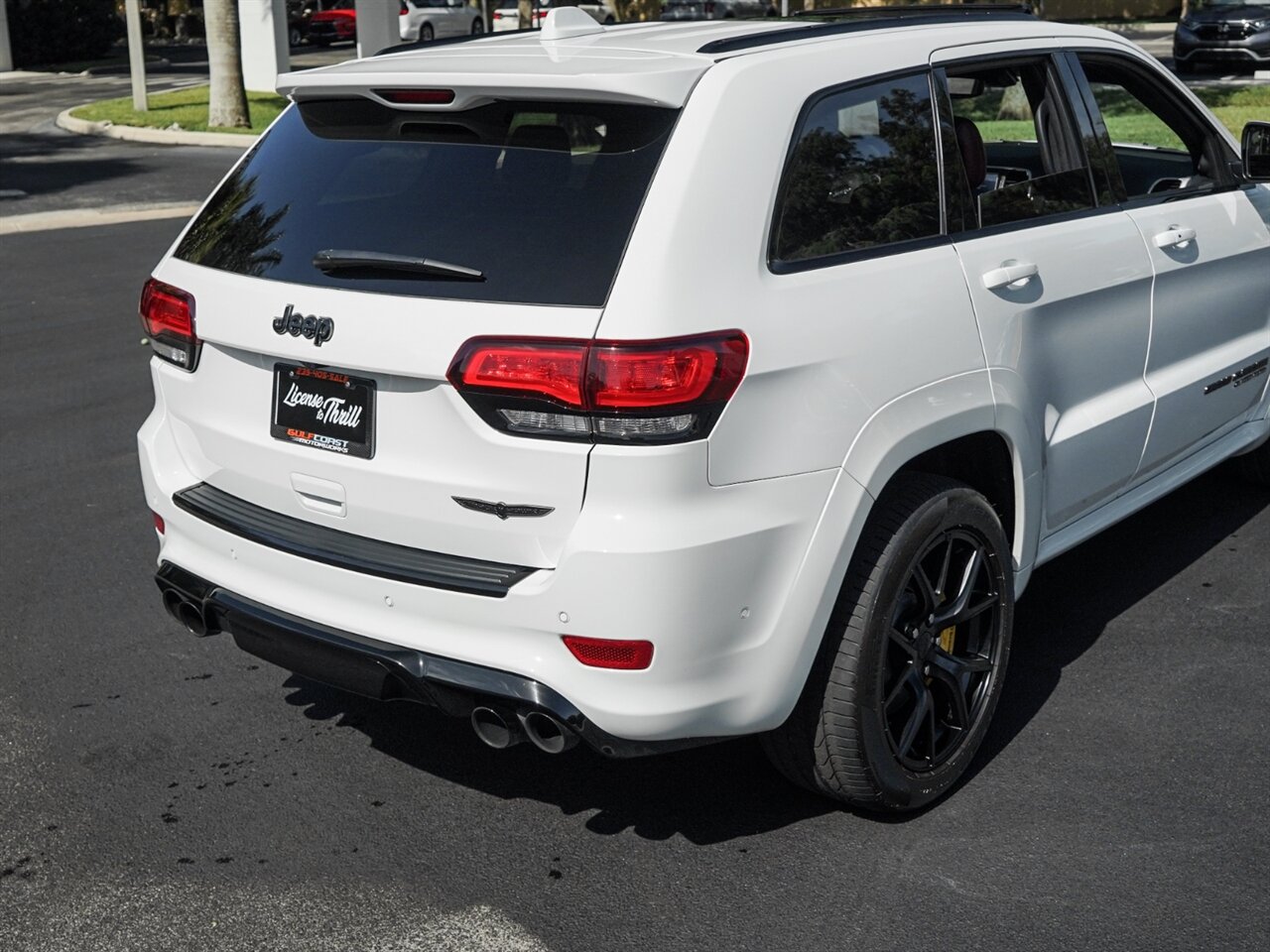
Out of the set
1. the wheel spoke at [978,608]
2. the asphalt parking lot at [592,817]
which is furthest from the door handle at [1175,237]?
the wheel spoke at [978,608]

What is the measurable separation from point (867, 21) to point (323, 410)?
1831 millimetres

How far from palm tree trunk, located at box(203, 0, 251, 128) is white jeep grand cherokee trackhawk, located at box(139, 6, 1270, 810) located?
19.6 metres

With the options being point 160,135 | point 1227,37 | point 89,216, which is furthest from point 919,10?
point 1227,37

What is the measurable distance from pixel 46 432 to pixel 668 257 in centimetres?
526

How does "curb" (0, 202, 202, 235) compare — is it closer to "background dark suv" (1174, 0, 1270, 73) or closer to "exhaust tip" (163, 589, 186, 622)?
"exhaust tip" (163, 589, 186, 622)

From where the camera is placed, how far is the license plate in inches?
134

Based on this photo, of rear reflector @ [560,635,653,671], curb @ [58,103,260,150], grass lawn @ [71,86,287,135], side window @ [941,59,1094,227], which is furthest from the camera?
grass lawn @ [71,86,287,135]

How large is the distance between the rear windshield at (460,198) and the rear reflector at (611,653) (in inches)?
27.9

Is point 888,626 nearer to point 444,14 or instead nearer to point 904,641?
point 904,641

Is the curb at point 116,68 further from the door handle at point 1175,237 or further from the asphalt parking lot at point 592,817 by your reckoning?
the door handle at point 1175,237

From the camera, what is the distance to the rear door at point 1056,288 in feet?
12.9

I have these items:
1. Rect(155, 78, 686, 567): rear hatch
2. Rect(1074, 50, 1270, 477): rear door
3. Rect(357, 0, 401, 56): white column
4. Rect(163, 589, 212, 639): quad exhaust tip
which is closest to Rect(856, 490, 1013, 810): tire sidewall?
Rect(155, 78, 686, 567): rear hatch

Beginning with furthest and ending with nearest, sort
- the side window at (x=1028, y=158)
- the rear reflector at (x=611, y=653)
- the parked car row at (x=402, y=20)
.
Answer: the parked car row at (x=402, y=20)
the side window at (x=1028, y=158)
the rear reflector at (x=611, y=653)

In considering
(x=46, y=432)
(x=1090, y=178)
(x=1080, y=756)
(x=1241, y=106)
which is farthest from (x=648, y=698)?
(x=1241, y=106)
